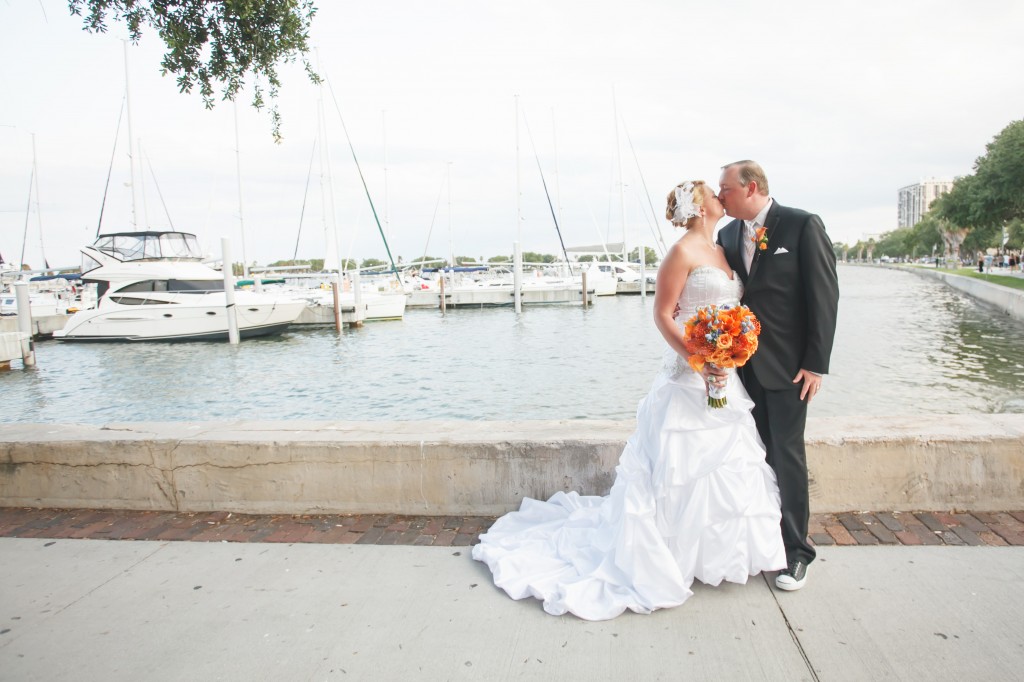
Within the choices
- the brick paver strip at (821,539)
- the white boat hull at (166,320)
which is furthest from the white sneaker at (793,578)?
the white boat hull at (166,320)

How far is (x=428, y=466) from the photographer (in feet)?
14.8

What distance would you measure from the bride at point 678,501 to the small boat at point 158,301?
2956 cm

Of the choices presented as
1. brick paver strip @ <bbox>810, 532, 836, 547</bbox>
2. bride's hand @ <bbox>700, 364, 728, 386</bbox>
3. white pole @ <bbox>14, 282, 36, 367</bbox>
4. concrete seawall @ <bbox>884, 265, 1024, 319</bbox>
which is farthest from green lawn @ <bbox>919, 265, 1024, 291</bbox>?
white pole @ <bbox>14, 282, 36, 367</bbox>

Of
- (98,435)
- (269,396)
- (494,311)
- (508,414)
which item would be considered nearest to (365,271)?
(494,311)

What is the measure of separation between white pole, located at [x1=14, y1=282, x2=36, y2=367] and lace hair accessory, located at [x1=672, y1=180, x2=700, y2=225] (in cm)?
2533

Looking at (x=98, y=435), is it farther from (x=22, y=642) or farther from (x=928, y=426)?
(x=928, y=426)

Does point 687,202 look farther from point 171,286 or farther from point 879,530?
point 171,286

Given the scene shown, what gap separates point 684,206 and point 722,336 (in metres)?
0.80

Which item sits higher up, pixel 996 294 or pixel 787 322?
pixel 787 322

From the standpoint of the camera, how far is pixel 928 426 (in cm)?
450

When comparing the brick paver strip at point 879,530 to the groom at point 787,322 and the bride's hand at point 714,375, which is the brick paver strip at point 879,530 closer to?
the groom at point 787,322

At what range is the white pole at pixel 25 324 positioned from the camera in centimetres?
2256

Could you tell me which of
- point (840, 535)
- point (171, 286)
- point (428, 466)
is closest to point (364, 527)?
point (428, 466)

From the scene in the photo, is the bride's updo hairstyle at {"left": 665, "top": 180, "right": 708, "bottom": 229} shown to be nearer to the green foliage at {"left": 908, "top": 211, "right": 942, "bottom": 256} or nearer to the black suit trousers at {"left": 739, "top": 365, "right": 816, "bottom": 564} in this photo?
the black suit trousers at {"left": 739, "top": 365, "right": 816, "bottom": 564}
